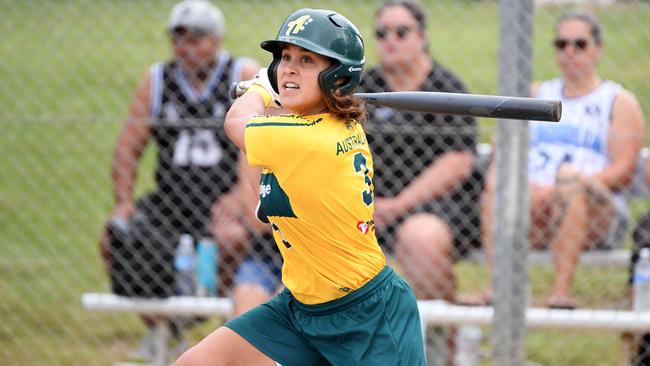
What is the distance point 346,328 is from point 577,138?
227 centimetres

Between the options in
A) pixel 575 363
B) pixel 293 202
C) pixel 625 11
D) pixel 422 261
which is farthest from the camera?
pixel 575 363

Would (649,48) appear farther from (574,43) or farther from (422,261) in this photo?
(422,261)

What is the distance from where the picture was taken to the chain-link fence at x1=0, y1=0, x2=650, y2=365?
5176 mm

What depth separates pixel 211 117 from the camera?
5422 millimetres

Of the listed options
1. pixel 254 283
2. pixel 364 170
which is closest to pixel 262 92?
pixel 364 170

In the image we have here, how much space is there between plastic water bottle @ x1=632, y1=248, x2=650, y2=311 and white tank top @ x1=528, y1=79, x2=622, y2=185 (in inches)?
18.3

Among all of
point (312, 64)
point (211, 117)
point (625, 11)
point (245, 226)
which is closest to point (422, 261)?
point (245, 226)

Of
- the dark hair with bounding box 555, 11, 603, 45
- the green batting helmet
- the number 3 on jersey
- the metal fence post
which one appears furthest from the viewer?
the dark hair with bounding box 555, 11, 603, 45

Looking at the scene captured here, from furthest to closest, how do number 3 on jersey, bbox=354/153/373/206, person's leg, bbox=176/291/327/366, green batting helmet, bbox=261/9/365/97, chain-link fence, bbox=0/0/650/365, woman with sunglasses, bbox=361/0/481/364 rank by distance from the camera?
chain-link fence, bbox=0/0/650/365 < woman with sunglasses, bbox=361/0/481/364 < person's leg, bbox=176/291/327/366 < number 3 on jersey, bbox=354/153/373/206 < green batting helmet, bbox=261/9/365/97

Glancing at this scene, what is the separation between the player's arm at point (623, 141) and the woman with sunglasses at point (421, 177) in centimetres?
60

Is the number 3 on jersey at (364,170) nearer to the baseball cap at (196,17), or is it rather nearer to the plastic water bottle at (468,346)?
the plastic water bottle at (468,346)

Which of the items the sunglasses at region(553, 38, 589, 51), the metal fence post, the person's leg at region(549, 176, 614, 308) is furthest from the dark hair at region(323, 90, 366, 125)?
the sunglasses at region(553, 38, 589, 51)

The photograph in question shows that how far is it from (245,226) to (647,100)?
2267 mm

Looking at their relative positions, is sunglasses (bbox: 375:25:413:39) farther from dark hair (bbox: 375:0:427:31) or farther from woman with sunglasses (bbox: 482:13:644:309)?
woman with sunglasses (bbox: 482:13:644:309)
